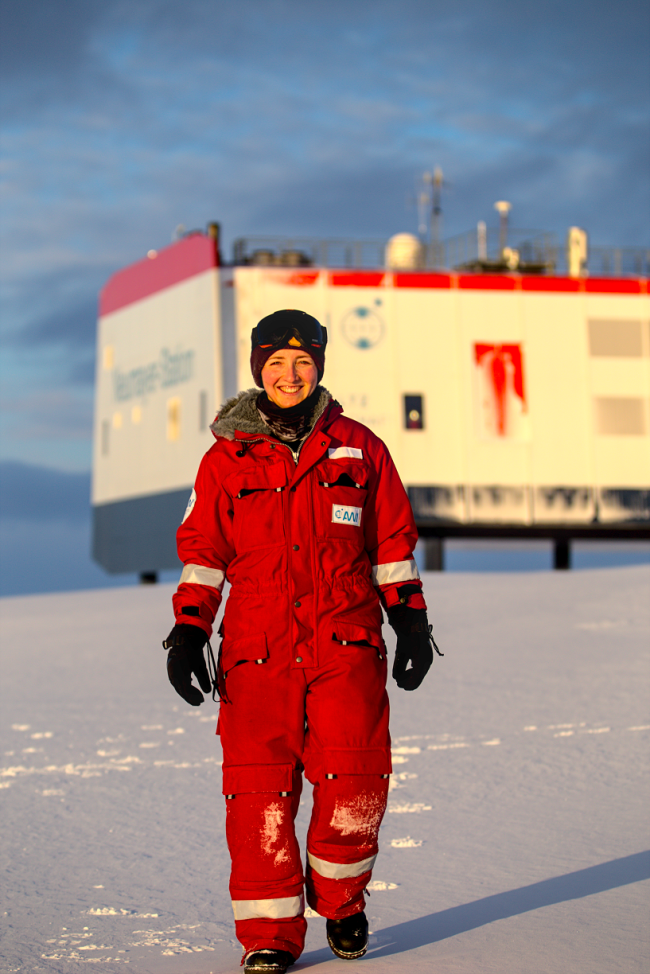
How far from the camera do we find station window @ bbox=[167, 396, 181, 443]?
29016mm

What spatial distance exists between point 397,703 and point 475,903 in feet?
14.0

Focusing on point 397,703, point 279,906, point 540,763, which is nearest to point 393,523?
point 279,906

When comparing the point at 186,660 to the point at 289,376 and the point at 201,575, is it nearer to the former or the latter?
the point at 201,575

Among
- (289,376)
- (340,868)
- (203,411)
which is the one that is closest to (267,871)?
(340,868)

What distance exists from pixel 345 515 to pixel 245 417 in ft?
1.71

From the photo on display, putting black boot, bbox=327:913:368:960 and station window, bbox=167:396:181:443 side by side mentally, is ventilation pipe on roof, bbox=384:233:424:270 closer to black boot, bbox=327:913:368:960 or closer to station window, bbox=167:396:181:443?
station window, bbox=167:396:181:443

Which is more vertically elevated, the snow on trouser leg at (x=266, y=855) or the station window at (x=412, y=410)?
the station window at (x=412, y=410)

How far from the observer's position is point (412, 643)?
368 cm

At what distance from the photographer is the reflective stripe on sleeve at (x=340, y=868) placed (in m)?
3.43

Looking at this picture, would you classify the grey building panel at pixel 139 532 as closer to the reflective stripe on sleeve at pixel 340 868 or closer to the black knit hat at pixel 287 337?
the black knit hat at pixel 287 337

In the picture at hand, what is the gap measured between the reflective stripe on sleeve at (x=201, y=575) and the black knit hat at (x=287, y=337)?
0.71m

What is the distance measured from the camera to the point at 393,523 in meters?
3.75

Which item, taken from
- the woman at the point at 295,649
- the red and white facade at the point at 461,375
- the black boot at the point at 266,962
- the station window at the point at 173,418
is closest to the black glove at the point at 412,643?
the woman at the point at 295,649

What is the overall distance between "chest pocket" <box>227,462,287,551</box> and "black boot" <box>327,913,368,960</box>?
1237 millimetres
